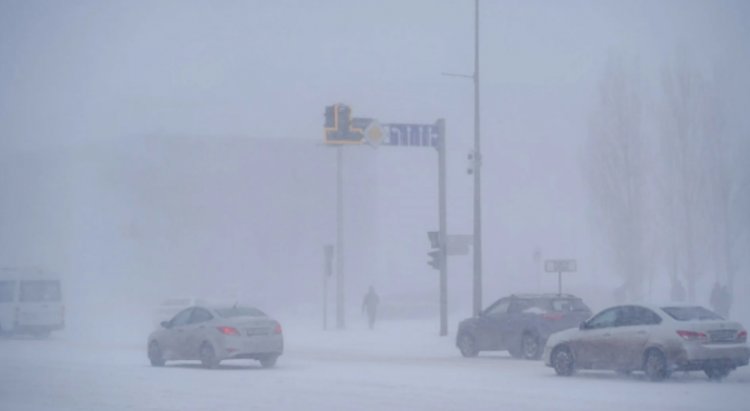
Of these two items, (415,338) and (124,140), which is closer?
(415,338)

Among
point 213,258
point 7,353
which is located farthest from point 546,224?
point 7,353

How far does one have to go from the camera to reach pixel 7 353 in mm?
30688

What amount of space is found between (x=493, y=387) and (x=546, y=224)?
54.4 m

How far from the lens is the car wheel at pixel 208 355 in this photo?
2467 centimetres

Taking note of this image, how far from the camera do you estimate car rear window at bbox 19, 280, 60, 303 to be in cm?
4128

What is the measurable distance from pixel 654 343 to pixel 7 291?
2855 centimetres

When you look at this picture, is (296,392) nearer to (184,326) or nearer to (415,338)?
(184,326)

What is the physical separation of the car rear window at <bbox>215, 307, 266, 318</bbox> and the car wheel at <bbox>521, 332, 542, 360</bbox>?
6.33 metres

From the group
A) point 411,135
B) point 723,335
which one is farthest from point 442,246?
point 723,335

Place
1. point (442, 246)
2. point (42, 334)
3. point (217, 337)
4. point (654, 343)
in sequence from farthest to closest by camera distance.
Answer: point (42, 334) → point (442, 246) → point (217, 337) → point (654, 343)

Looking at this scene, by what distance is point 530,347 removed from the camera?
26.5m

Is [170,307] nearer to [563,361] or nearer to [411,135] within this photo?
[411,135]

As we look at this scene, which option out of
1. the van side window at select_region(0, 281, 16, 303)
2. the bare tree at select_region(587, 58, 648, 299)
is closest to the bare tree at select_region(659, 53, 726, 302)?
the bare tree at select_region(587, 58, 648, 299)

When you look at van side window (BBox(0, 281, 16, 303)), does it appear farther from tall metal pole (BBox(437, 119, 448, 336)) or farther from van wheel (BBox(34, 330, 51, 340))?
tall metal pole (BBox(437, 119, 448, 336))
